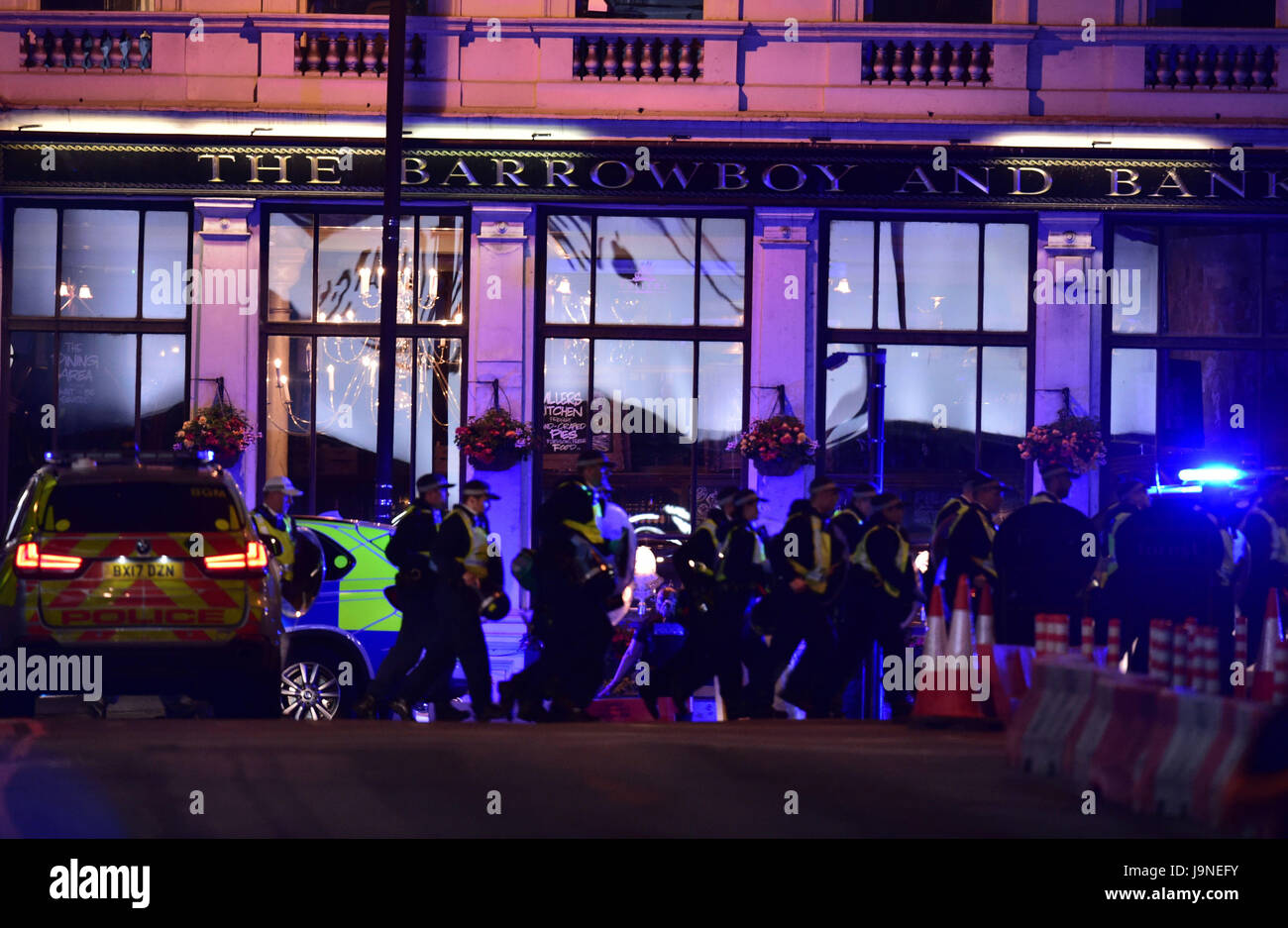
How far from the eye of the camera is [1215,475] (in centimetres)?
1531

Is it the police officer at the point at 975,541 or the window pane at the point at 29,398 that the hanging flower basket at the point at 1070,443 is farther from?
the window pane at the point at 29,398

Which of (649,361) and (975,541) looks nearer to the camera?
(975,541)

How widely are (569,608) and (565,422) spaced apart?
300 inches

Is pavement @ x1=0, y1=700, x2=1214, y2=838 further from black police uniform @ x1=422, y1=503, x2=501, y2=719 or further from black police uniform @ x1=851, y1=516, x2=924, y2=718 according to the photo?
black police uniform @ x1=851, y1=516, x2=924, y2=718

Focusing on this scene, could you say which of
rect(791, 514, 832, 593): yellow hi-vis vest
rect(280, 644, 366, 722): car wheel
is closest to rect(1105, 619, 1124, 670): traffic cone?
rect(791, 514, 832, 593): yellow hi-vis vest

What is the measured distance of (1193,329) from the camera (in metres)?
20.8

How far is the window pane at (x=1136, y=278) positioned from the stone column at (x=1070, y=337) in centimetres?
34

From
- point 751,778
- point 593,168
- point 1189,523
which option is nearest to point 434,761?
point 751,778

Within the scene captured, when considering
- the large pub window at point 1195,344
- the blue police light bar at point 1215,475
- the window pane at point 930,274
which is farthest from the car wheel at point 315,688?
the large pub window at point 1195,344

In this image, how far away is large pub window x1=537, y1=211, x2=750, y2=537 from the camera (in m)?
20.7

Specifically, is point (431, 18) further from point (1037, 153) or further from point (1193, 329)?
point (1193, 329)

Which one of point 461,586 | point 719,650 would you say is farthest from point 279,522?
point 719,650

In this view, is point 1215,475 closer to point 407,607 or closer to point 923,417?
point 923,417

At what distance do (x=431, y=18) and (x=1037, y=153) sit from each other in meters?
7.43
